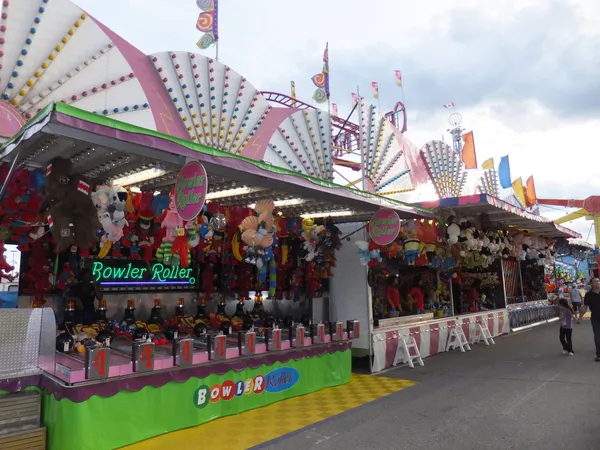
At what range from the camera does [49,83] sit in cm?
534

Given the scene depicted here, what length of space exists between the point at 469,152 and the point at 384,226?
30.9 feet

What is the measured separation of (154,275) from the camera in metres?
6.85

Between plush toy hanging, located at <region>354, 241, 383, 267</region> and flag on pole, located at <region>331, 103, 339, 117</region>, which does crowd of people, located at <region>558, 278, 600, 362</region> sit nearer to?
plush toy hanging, located at <region>354, 241, 383, 267</region>

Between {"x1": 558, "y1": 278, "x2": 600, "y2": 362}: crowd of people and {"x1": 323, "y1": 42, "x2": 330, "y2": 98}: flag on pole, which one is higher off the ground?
{"x1": 323, "y1": 42, "x2": 330, "y2": 98}: flag on pole

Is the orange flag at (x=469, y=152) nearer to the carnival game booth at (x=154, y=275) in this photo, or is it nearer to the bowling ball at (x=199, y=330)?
the carnival game booth at (x=154, y=275)

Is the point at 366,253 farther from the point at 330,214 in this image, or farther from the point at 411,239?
the point at 411,239

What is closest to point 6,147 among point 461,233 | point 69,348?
point 69,348

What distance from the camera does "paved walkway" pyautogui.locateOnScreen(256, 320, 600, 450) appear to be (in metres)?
4.38

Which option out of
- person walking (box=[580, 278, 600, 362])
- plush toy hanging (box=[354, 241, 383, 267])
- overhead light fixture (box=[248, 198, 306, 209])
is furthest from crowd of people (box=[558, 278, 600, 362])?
overhead light fixture (box=[248, 198, 306, 209])

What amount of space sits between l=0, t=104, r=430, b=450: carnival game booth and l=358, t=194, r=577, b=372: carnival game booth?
1.10m

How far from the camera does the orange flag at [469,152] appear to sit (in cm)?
1484

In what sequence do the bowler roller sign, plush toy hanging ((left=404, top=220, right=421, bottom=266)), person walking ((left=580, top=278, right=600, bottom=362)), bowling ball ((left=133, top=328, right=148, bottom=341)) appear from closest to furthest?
1. the bowler roller sign
2. bowling ball ((left=133, top=328, right=148, bottom=341))
3. person walking ((left=580, top=278, right=600, bottom=362))
4. plush toy hanging ((left=404, top=220, right=421, bottom=266))

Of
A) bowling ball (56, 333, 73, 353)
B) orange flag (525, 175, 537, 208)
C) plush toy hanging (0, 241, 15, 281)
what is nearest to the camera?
plush toy hanging (0, 241, 15, 281)

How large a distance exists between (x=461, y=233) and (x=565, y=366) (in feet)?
10.3
